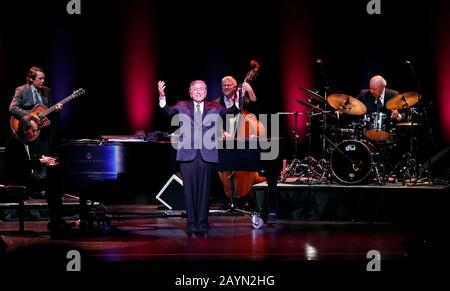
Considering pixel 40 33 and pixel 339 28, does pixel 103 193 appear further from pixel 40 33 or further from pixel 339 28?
pixel 339 28

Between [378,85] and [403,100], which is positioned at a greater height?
[378,85]

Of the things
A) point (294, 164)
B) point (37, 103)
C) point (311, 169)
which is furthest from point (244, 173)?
point (37, 103)

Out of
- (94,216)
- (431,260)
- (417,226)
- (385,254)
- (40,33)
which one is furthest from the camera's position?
(40,33)

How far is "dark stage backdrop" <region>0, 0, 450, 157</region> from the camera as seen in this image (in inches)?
427

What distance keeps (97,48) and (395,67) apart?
15.6 ft

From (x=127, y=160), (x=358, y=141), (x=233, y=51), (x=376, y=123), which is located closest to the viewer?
(x=127, y=160)

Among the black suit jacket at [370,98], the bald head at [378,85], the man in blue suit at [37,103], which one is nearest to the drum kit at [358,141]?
the black suit jacket at [370,98]

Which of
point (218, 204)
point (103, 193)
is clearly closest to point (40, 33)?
point (103, 193)

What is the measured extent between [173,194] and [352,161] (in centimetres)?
247

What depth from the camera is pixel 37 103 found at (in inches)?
311

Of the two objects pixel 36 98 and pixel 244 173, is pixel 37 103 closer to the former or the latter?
pixel 36 98

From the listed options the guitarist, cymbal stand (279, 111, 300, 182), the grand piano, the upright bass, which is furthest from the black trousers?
cymbal stand (279, 111, 300, 182)

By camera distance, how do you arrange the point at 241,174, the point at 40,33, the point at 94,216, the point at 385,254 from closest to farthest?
the point at 385,254, the point at 94,216, the point at 241,174, the point at 40,33

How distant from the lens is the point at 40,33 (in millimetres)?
10609
